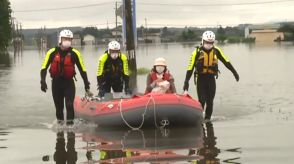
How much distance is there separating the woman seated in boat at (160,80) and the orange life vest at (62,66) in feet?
5.53

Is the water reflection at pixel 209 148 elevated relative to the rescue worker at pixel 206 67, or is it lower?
lower

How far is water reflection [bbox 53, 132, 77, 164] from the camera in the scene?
29.1 feet

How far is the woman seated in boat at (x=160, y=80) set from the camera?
41.1 ft

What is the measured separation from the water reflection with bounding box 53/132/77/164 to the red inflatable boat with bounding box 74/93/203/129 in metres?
0.98

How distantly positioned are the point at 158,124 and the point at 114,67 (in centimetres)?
219

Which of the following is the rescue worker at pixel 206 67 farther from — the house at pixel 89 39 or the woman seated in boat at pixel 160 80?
the house at pixel 89 39

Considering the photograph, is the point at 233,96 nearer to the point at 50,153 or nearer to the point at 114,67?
the point at 114,67

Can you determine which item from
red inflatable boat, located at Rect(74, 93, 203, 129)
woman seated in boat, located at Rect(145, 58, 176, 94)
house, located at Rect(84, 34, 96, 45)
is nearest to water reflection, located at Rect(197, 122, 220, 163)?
red inflatable boat, located at Rect(74, 93, 203, 129)

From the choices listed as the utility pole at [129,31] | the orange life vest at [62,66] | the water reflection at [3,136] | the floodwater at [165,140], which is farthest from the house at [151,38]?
the water reflection at [3,136]

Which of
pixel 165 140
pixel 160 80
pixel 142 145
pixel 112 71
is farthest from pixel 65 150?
pixel 112 71

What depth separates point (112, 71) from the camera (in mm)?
13602

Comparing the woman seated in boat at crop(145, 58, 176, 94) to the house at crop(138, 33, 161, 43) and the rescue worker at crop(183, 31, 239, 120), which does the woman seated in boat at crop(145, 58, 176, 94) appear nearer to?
the rescue worker at crop(183, 31, 239, 120)

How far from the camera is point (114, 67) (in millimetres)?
13531

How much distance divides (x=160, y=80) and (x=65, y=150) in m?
3.44
